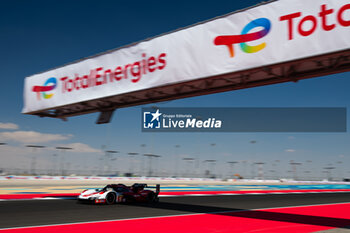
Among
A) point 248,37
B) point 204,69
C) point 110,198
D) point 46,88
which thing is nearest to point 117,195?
point 110,198

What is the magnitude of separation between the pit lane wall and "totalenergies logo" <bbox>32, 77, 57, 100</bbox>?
0.58 meters

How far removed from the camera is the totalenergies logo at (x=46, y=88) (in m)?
13.2

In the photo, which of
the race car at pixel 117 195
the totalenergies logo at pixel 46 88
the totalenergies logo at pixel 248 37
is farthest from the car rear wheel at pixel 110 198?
the totalenergies logo at pixel 248 37

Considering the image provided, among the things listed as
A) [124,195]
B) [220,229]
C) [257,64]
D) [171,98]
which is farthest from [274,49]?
[124,195]

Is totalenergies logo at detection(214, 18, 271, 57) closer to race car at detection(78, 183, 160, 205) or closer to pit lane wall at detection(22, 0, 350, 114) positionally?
pit lane wall at detection(22, 0, 350, 114)

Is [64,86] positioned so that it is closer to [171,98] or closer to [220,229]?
[171,98]

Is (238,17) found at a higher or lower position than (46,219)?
higher

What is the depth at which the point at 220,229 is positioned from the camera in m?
9.14

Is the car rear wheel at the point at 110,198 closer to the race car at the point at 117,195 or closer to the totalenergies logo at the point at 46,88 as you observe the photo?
the race car at the point at 117,195

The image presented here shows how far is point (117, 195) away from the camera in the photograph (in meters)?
15.2

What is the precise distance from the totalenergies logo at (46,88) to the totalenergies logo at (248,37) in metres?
7.65

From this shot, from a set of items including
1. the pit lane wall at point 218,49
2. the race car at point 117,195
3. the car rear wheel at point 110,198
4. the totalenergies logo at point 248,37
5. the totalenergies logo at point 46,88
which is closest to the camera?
the pit lane wall at point 218,49

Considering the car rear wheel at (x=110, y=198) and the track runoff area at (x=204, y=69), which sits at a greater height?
the track runoff area at (x=204, y=69)

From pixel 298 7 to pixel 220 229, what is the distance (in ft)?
20.4
